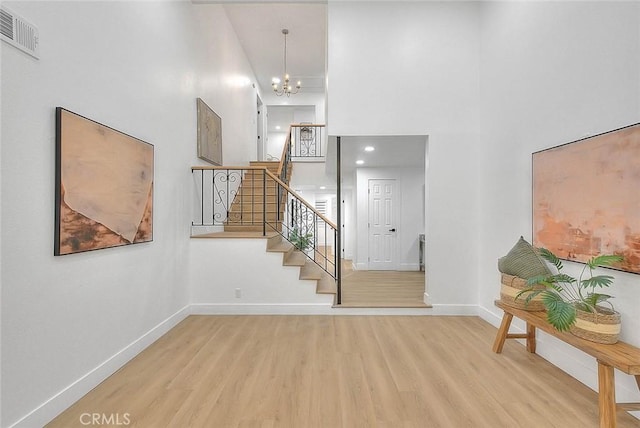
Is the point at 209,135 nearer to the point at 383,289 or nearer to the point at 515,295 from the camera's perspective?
the point at 383,289

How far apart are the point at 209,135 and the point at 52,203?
3.07m

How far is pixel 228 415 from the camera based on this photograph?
6.68 ft

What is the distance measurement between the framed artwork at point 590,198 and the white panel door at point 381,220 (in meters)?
4.45

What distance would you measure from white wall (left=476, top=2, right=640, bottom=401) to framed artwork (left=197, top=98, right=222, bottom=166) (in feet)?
13.2

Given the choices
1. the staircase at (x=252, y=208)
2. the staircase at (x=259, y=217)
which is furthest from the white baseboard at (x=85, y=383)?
the staircase at (x=252, y=208)

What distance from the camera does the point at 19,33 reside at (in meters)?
1.79

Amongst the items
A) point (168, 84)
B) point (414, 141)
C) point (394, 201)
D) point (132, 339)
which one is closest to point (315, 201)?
point (394, 201)

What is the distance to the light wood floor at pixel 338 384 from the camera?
79.5 inches

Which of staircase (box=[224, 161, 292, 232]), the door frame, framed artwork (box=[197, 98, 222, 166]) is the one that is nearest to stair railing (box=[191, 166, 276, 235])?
staircase (box=[224, 161, 292, 232])

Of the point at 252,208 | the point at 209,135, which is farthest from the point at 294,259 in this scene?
the point at 209,135

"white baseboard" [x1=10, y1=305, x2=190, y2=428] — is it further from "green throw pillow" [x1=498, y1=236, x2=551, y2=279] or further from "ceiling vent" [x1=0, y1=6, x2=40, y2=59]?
"green throw pillow" [x1=498, y1=236, x2=551, y2=279]

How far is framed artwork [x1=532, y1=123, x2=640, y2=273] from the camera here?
6.64 feet

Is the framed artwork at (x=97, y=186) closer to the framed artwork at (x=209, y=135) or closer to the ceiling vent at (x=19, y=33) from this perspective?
the ceiling vent at (x=19, y=33)

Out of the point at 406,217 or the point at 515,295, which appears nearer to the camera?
the point at 515,295
